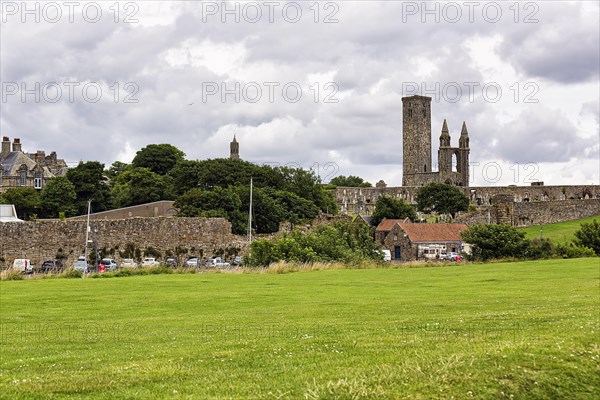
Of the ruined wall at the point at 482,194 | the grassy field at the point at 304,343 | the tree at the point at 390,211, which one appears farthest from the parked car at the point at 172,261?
the ruined wall at the point at 482,194

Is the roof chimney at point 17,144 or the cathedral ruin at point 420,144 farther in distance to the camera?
the cathedral ruin at point 420,144

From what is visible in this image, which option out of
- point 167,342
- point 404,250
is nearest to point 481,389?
point 167,342

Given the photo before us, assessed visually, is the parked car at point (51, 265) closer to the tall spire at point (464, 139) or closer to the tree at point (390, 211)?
the tree at point (390, 211)

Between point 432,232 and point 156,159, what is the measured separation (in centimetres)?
5277

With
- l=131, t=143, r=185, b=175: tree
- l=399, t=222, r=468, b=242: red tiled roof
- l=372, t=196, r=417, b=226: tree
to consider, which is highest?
l=131, t=143, r=185, b=175: tree

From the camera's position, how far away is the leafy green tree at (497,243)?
2073 inches

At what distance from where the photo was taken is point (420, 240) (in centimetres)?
7375

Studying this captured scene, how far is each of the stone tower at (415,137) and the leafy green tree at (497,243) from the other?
125 metres

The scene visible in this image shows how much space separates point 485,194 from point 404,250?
7266cm

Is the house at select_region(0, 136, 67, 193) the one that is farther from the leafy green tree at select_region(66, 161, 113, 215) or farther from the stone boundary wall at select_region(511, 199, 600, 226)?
the stone boundary wall at select_region(511, 199, 600, 226)

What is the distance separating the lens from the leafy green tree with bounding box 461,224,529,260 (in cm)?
5266

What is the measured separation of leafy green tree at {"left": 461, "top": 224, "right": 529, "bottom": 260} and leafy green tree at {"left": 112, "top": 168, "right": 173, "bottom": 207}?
47.6 m

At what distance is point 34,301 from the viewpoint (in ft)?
74.5

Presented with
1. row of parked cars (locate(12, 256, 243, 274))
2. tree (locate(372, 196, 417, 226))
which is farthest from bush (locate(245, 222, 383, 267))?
tree (locate(372, 196, 417, 226))
